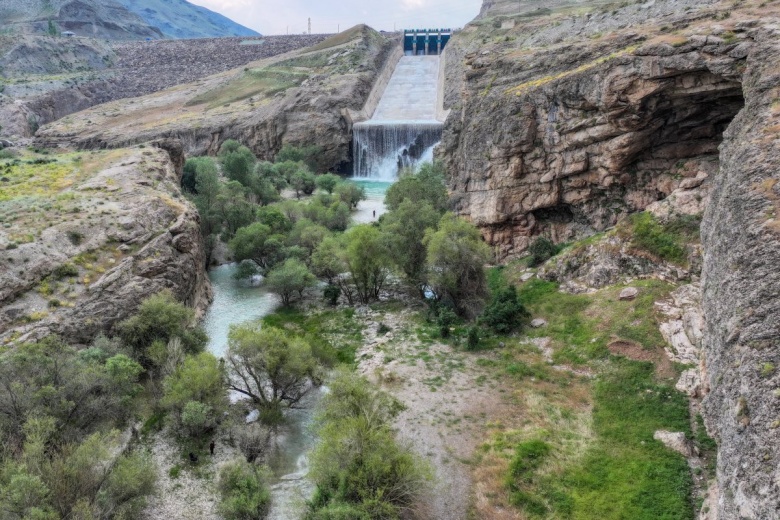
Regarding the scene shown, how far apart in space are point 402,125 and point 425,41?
58.7m

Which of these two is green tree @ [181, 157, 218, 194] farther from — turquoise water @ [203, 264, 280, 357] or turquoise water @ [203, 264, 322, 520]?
turquoise water @ [203, 264, 322, 520]

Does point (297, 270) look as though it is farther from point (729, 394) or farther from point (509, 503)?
point (729, 394)

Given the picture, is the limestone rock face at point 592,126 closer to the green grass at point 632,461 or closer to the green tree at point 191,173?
the green grass at point 632,461

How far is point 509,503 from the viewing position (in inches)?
669

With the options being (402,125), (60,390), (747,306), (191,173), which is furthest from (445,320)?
(402,125)

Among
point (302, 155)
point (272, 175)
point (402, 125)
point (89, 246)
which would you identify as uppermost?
point (402, 125)

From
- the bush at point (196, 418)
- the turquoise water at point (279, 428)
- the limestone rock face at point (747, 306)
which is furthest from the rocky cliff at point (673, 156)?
the bush at point (196, 418)

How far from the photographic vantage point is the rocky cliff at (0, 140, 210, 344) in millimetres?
25219

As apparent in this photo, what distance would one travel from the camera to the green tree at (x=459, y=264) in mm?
30312

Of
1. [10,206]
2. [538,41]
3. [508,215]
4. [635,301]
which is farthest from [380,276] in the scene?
[538,41]

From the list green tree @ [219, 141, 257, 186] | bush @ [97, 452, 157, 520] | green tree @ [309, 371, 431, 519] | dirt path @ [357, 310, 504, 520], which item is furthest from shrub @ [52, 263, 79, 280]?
green tree @ [219, 141, 257, 186]

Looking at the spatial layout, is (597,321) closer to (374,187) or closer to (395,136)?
(374,187)

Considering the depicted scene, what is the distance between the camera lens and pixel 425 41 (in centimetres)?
12112

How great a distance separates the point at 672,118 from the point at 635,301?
1363 centimetres
